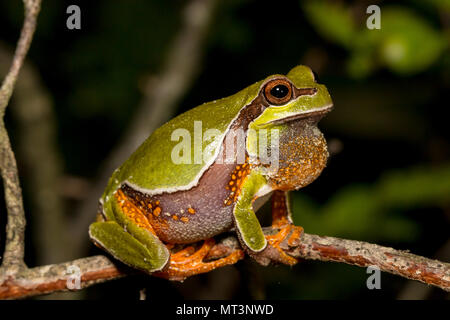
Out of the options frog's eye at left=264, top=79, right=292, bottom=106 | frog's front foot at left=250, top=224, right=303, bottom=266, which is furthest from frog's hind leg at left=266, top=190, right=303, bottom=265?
frog's eye at left=264, top=79, right=292, bottom=106

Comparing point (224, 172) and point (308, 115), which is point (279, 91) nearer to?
point (308, 115)

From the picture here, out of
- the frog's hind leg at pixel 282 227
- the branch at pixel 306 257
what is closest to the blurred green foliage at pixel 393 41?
the frog's hind leg at pixel 282 227

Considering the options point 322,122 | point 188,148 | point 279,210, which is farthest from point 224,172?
point 322,122

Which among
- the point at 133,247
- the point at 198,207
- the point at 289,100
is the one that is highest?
the point at 289,100

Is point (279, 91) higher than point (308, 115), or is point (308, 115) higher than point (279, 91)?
point (279, 91)

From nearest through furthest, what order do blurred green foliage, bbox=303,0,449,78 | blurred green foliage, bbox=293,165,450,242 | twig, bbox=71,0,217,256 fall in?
blurred green foliage, bbox=303,0,449,78 → blurred green foliage, bbox=293,165,450,242 → twig, bbox=71,0,217,256

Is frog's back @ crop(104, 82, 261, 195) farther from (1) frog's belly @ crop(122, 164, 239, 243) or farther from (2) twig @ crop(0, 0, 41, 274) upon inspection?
(2) twig @ crop(0, 0, 41, 274)

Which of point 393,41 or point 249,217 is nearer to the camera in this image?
point 249,217
